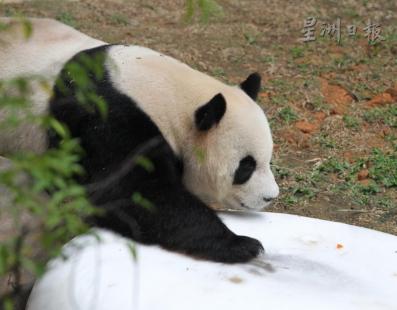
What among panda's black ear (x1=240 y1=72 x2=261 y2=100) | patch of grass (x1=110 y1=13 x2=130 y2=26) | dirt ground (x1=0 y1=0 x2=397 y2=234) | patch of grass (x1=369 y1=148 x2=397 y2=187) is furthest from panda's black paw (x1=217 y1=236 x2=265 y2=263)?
patch of grass (x1=110 y1=13 x2=130 y2=26)

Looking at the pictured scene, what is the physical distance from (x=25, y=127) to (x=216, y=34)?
3573mm

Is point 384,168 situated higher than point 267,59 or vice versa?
point 267,59

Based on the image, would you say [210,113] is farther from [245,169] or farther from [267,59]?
[267,59]

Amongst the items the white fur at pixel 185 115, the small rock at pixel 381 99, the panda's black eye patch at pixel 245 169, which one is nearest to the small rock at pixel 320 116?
the small rock at pixel 381 99

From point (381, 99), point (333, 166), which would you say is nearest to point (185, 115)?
point (333, 166)

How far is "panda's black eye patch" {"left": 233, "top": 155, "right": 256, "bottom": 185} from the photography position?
405 cm

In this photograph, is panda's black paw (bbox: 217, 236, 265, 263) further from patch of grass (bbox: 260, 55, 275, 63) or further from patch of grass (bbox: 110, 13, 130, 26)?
patch of grass (bbox: 110, 13, 130, 26)

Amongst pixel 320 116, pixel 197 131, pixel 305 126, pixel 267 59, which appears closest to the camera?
pixel 197 131

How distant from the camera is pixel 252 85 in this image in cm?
Result: 434

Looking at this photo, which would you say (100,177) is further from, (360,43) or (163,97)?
(360,43)

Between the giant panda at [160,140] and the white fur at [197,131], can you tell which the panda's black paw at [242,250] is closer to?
the giant panda at [160,140]

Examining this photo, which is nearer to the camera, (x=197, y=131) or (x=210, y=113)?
(x=210, y=113)

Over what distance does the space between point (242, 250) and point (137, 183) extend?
632 millimetres

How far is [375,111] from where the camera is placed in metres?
6.35
